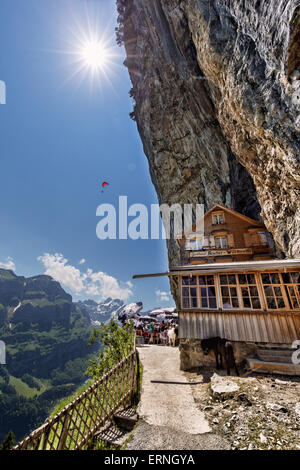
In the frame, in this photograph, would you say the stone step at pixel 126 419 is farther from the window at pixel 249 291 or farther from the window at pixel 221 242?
the window at pixel 221 242

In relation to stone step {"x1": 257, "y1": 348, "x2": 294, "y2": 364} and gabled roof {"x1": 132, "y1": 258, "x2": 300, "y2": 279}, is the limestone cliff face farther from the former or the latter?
stone step {"x1": 257, "y1": 348, "x2": 294, "y2": 364}

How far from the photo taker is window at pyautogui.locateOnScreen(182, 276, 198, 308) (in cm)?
1270

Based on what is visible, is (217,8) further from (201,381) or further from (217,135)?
(201,381)

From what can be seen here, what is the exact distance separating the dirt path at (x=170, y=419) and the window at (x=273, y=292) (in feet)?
21.7

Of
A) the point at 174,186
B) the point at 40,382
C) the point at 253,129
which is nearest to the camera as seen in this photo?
the point at 253,129

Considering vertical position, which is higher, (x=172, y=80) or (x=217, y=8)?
(x=172, y=80)

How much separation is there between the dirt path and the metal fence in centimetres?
98

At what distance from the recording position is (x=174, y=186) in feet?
119

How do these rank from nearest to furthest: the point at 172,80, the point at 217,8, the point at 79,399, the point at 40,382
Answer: the point at 79,399, the point at 217,8, the point at 172,80, the point at 40,382

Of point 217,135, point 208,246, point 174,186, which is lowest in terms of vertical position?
point 208,246

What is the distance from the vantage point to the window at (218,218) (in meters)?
26.2

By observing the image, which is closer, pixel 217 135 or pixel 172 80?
pixel 217 135

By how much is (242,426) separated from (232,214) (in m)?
23.7
